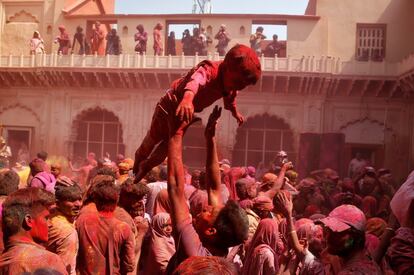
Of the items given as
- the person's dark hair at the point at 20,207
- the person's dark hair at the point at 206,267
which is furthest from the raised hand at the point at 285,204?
the person's dark hair at the point at 206,267

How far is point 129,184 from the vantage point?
4.15m

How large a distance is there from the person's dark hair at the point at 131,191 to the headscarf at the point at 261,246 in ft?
3.12

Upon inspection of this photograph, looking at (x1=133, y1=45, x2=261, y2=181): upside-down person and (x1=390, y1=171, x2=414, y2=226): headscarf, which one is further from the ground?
(x1=133, y1=45, x2=261, y2=181): upside-down person

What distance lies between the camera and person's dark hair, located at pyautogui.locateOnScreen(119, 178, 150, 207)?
4102mm

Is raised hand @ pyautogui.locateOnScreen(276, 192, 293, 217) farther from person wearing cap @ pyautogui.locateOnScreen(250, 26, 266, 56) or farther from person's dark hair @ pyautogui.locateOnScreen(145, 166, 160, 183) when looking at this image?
person wearing cap @ pyautogui.locateOnScreen(250, 26, 266, 56)

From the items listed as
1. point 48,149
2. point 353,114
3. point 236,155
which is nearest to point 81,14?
point 48,149

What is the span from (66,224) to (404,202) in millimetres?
2237

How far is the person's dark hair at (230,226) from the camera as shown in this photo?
2.35m

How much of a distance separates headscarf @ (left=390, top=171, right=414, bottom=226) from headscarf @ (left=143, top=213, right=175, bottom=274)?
2017 mm

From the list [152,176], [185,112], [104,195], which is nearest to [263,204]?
[104,195]

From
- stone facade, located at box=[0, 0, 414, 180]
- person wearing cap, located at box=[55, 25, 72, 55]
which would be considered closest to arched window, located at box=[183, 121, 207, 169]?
stone facade, located at box=[0, 0, 414, 180]

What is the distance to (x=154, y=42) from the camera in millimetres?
18797

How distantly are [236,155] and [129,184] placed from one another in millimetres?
14639

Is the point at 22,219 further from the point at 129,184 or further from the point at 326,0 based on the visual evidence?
the point at 326,0
